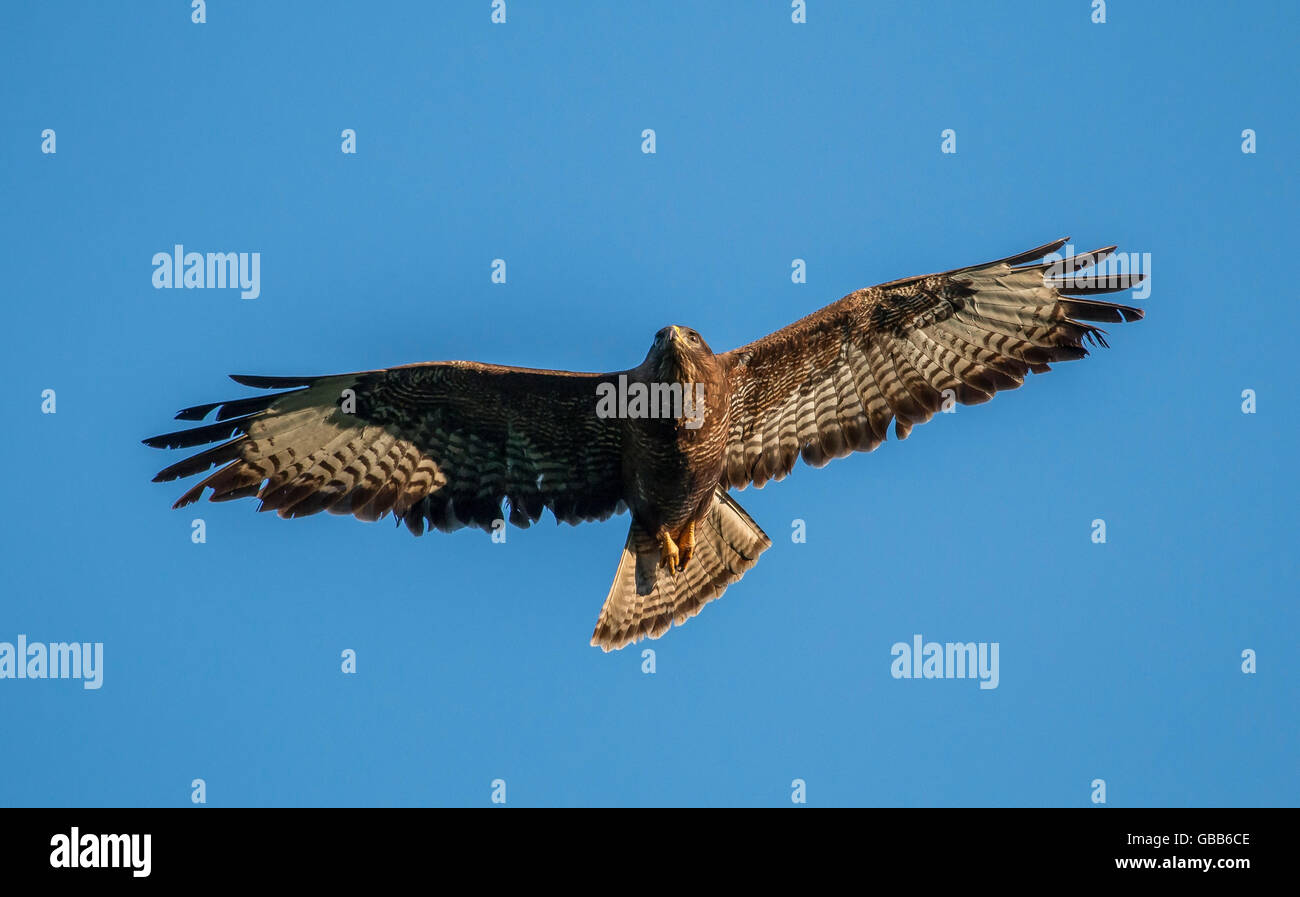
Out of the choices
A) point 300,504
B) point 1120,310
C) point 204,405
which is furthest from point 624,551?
point 1120,310

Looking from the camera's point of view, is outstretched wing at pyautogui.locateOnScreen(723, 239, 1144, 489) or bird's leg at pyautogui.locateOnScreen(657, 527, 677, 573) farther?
bird's leg at pyautogui.locateOnScreen(657, 527, 677, 573)

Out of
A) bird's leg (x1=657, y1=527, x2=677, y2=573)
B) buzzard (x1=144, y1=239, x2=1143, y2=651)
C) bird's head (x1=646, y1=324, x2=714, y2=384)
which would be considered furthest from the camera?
bird's leg (x1=657, y1=527, x2=677, y2=573)

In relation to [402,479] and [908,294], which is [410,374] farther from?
[908,294]

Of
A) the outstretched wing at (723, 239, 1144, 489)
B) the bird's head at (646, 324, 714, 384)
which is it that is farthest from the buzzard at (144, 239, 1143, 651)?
the bird's head at (646, 324, 714, 384)

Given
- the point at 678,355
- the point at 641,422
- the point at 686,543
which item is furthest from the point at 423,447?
the point at 678,355

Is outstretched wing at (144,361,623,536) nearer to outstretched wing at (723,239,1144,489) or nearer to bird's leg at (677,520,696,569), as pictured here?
bird's leg at (677,520,696,569)

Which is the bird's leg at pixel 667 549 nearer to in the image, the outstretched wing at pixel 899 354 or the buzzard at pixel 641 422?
the buzzard at pixel 641 422

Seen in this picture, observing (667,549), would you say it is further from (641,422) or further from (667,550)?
(641,422)
